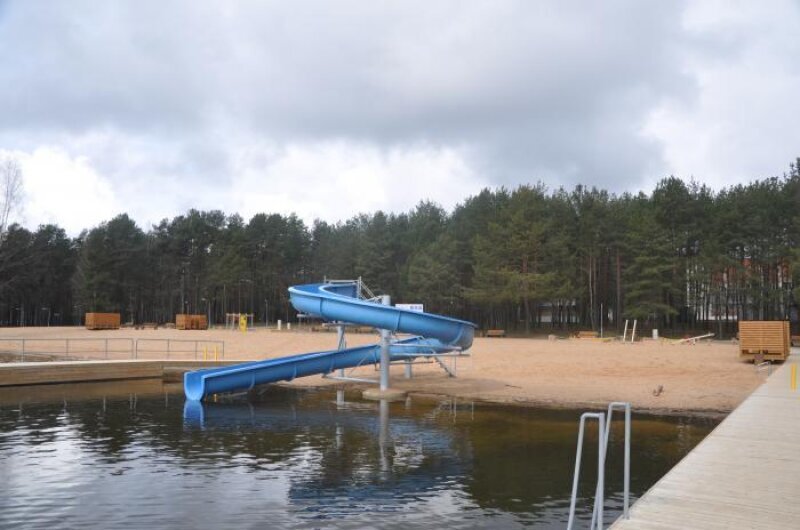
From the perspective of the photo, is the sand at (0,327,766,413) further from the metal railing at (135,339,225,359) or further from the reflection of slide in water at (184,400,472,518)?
the reflection of slide in water at (184,400,472,518)

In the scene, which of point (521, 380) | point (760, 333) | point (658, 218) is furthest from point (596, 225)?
point (521, 380)

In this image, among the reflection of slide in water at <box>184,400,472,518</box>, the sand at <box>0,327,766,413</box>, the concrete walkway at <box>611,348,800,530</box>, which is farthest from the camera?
the sand at <box>0,327,766,413</box>

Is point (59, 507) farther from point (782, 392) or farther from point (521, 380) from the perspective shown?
point (521, 380)

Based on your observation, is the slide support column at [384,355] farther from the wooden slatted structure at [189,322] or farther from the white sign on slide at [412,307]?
the wooden slatted structure at [189,322]

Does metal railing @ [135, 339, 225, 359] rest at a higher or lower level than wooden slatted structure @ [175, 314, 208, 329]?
lower

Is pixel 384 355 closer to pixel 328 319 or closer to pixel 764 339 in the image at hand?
pixel 328 319

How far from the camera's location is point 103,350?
41.5 metres

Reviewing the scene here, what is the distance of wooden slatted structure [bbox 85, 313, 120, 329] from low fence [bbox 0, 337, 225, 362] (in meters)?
17.2

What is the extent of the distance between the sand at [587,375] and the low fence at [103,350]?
0.56m

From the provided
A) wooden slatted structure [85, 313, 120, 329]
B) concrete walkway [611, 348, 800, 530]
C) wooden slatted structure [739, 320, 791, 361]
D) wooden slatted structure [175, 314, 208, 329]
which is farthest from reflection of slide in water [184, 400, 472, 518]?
wooden slatted structure [85, 313, 120, 329]

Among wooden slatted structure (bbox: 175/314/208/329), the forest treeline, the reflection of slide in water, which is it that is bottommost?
the reflection of slide in water

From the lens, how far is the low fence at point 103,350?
117 ft

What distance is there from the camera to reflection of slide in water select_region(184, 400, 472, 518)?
35.4ft

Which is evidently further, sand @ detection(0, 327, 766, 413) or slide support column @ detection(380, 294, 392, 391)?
slide support column @ detection(380, 294, 392, 391)
